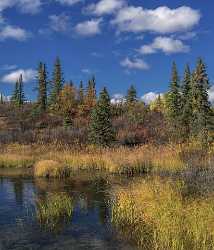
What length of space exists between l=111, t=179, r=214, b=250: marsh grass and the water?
57cm

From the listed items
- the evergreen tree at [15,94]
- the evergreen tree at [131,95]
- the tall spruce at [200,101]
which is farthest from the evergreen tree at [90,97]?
the tall spruce at [200,101]

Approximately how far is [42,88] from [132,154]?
54700 mm

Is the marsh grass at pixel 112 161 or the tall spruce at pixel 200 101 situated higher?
the tall spruce at pixel 200 101

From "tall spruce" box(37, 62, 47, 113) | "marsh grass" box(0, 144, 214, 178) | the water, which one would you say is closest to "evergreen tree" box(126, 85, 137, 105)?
"tall spruce" box(37, 62, 47, 113)

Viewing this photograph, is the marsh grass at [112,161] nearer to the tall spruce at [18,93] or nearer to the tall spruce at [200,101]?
the tall spruce at [200,101]

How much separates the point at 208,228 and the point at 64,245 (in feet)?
12.0

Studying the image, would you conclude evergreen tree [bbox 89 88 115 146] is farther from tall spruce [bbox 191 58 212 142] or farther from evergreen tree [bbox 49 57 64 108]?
evergreen tree [bbox 49 57 64 108]

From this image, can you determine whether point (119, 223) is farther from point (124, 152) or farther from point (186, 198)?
point (124, 152)

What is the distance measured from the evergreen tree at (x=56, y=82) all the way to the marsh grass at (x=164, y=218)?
6602 centimetres

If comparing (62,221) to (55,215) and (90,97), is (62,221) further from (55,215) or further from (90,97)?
(90,97)

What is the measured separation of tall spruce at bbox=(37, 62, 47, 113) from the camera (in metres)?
78.0

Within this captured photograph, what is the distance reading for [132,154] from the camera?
89.7ft

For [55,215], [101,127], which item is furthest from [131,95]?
[55,215]

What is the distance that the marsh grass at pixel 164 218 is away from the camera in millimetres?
9812
